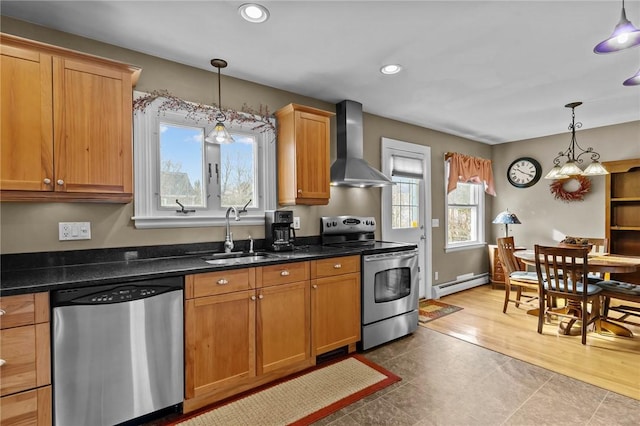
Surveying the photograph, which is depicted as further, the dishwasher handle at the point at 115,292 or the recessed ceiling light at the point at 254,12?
the recessed ceiling light at the point at 254,12

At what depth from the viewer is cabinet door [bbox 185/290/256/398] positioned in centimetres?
200

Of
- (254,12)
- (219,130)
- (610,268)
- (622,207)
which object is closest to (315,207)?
(219,130)

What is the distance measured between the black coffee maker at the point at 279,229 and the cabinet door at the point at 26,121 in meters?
1.56

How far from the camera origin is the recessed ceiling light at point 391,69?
105 inches

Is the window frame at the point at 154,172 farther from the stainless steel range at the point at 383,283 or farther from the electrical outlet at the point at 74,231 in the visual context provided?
the stainless steel range at the point at 383,283

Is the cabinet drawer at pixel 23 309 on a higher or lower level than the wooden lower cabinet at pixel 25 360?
higher

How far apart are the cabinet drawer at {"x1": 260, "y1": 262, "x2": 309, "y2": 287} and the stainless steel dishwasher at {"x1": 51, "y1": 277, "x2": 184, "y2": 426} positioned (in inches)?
22.8

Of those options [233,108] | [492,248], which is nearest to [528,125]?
[492,248]

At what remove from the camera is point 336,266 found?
8.86 ft

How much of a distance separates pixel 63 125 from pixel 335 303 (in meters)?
2.27

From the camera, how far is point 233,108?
2832mm

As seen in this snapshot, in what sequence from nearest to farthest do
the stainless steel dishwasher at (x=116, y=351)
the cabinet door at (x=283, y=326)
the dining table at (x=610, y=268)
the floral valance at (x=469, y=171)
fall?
the stainless steel dishwasher at (x=116, y=351)
the cabinet door at (x=283, y=326)
the dining table at (x=610, y=268)
the floral valance at (x=469, y=171)

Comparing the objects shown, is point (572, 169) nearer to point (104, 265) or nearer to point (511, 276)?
point (511, 276)

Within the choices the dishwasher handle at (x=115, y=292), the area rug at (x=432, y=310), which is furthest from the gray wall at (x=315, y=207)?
the dishwasher handle at (x=115, y=292)
